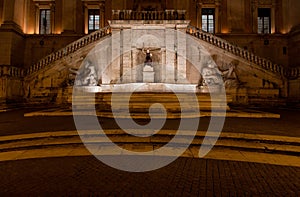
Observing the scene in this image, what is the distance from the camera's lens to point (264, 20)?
24.9 m

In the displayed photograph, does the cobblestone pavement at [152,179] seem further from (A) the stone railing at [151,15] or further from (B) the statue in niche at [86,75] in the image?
(A) the stone railing at [151,15]

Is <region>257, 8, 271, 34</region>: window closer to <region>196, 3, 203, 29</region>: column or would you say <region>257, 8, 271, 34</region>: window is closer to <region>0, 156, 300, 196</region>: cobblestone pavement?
<region>196, 3, 203, 29</region>: column

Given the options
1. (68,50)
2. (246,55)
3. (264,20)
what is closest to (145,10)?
(68,50)

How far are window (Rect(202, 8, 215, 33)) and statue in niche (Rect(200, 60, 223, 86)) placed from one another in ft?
33.9

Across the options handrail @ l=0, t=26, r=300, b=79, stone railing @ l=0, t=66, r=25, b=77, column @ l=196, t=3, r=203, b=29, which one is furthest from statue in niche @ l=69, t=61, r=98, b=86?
column @ l=196, t=3, r=203, b=29

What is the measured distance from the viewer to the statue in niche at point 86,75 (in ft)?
54.1

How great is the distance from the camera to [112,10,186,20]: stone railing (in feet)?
56.0

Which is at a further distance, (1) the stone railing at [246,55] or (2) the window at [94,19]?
(2) the window at [94,19]

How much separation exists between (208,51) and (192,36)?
5.63 ft

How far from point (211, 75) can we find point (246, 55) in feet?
10.4

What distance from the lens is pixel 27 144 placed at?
18.9ft

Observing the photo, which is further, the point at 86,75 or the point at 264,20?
the point at 264,20

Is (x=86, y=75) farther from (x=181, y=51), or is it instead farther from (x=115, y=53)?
(x=181, y=51)

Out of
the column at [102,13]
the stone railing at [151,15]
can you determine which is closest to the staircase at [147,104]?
the stone railing at [151,15]
